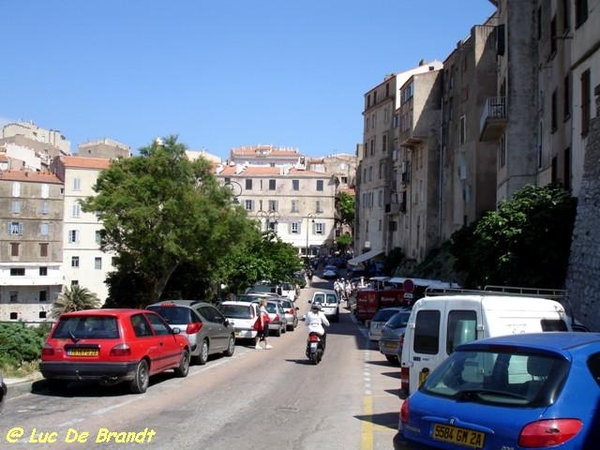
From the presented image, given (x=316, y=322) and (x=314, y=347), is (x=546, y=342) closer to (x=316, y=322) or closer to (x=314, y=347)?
(x=314, y=347)

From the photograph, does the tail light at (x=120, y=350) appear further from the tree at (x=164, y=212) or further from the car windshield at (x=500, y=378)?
the tree at (x=164, y=212)

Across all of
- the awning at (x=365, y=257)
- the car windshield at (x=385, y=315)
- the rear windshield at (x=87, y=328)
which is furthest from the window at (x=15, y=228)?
the rear windshield at (x=87, y=328)

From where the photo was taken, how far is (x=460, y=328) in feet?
33.2

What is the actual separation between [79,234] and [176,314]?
228 feet

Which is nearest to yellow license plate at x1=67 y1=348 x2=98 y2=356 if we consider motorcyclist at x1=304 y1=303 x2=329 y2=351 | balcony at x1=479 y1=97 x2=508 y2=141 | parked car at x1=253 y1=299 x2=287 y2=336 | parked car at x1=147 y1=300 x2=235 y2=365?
parked car at x1=147 y1=300 x2=235 y2=365

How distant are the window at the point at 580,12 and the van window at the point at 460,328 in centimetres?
1698

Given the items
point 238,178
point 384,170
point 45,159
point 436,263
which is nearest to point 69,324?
point 436,263

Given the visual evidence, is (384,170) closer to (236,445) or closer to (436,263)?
(436,263)

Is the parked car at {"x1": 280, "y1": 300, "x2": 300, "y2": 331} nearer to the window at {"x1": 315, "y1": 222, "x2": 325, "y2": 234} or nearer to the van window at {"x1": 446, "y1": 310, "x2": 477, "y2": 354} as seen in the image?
the van window at {"x1": 446, "y1": 310, "x2": 477, "y2": 354}

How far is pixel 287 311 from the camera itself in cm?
3866

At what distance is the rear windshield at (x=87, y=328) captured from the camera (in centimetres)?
1362

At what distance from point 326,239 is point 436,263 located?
Result: 181ft

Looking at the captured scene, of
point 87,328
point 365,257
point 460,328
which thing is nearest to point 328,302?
point 87,328

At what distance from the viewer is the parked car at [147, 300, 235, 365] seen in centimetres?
1939
